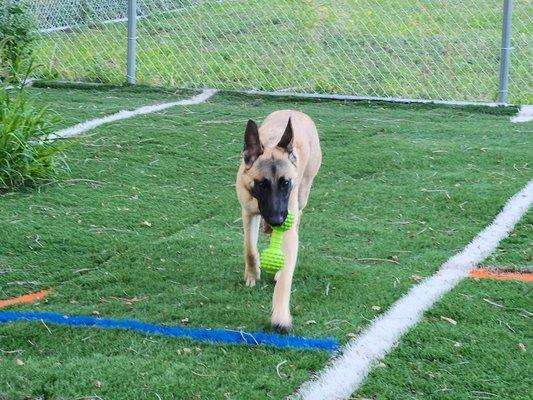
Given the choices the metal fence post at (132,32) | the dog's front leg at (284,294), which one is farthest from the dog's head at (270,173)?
the metal fence post at (132,32)

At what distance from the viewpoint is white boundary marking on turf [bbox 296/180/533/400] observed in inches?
165

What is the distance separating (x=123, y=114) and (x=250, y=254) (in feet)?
18.3

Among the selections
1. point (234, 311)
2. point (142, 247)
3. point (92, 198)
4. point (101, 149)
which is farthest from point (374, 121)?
point (234, 311)

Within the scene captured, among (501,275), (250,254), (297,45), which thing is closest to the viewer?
(250,254)

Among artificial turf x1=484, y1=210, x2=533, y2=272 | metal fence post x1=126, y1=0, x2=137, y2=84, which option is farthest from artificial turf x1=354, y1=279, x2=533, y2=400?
metal fence post x1=126, y1=0, x2=137, y2=84

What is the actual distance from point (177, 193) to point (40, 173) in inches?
43.3

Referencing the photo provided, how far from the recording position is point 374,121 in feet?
35.0

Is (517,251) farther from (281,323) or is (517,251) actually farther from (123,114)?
(123,114)

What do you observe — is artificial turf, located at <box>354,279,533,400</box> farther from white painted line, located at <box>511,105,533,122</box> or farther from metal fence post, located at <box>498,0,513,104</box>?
metal fence post, located at <box>498,0,513,104</box>

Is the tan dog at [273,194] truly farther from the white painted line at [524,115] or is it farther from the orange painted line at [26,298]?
the white painted line at [524,115]

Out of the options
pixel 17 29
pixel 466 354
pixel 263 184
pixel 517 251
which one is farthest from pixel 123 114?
pixel 466 354

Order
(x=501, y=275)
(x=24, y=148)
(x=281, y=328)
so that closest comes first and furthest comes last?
(x=281, y=328), (x=501, y=275), (x=24, y=148)

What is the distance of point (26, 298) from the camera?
543 centimetres

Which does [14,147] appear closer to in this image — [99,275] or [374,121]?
[99,275]
